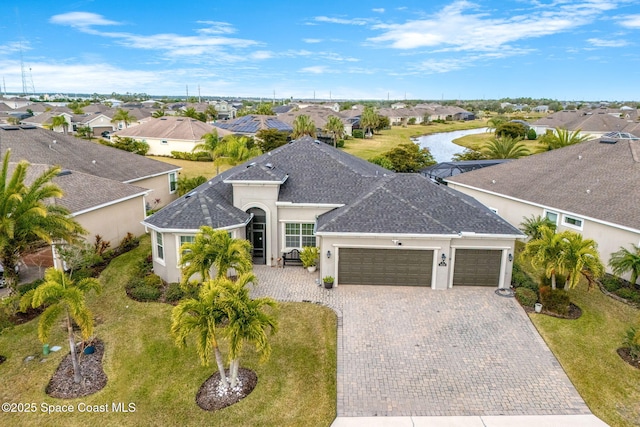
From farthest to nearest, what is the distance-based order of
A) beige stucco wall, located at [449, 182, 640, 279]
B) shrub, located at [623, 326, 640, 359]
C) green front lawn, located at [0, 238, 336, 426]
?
beige stucco wall, located at [449, 182, 640, 279]
shrub, located at [623, 326, 640, 359]
green front lawn, located at [0, 238, 336, 426]

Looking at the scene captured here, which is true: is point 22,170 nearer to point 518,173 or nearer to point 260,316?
point 260,316

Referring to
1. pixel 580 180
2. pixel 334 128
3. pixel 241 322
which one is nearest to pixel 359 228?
pixel 241 322

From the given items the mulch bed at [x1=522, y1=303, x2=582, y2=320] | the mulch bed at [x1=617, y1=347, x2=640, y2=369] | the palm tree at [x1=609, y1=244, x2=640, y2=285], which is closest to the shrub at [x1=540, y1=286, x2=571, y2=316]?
the mulch bed at [x1=522, y1=303, x2=582, y2=320]

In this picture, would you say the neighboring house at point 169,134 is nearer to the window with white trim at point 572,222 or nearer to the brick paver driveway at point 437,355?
the brick paver driveway at point 437,355

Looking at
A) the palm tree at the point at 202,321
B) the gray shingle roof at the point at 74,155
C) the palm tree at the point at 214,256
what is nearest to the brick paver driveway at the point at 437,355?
the palm tree at the point at 202,321

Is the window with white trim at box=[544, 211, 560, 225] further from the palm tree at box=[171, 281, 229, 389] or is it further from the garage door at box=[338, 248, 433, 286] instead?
the palm tree at box=[171, 281, 229, 389]

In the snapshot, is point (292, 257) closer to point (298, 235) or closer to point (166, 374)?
point (298, 235)
